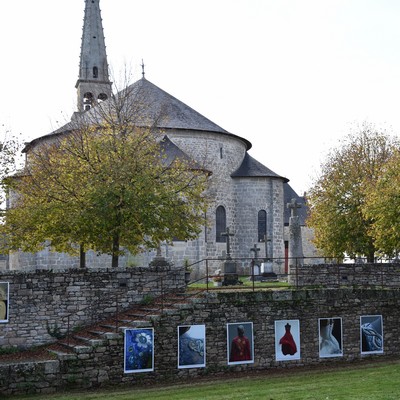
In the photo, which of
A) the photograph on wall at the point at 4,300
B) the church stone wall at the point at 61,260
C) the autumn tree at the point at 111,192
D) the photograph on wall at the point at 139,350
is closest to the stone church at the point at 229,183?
the church stone wall at the point at 61,260

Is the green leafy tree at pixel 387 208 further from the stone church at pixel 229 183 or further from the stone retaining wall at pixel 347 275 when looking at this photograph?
the stone church at pixel 229 183

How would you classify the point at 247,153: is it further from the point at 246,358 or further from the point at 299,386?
the point at 299,386

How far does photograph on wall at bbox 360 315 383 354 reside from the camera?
21.3m

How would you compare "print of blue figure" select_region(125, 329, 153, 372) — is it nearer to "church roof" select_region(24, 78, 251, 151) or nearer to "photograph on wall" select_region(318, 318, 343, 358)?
"photograph on wall" select_region(318, 318, 343, 358)

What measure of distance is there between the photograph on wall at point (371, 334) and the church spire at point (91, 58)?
123 feet

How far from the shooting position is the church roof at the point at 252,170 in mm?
43156

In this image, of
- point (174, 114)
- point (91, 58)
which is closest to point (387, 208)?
point (174, 114)

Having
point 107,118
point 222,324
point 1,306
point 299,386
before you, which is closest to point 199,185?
point 107,118

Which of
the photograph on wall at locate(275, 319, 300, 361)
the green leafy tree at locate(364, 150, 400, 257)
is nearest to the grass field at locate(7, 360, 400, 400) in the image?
the photograph on wall at locate(275, 319, 300, 361)

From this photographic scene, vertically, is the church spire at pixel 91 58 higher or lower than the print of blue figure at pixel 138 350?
higher

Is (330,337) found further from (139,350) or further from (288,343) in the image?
(139,350)

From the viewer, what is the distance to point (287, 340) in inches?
806

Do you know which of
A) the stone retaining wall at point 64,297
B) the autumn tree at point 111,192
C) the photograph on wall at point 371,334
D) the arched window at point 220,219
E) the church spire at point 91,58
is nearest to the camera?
the stone retaining wall at point 64,297

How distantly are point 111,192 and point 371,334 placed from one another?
32.4ft
